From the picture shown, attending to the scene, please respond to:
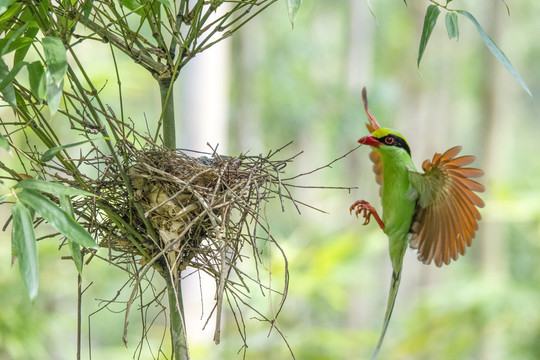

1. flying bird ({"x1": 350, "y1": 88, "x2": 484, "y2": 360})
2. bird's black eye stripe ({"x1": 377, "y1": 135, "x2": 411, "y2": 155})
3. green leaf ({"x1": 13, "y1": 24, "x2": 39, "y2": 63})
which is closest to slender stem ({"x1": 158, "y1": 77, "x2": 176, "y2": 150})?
green leaf ({"x1": 13, "y1": 24, "x2": 39, "y2": 63})

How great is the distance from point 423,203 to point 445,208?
0.31 feet

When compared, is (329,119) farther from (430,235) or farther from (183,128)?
(430,235)

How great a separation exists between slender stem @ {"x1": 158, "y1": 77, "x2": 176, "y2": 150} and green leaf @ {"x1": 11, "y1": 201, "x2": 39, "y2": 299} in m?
0.33

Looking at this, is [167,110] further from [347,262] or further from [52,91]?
[347,262]

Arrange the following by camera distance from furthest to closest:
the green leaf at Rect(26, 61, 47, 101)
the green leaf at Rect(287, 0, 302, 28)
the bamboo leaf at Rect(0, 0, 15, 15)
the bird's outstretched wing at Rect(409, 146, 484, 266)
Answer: the bird's outstretched wing at Rect(409, 146, 484, 266)
the green leaf at Rect(287, 0, 302, 28)
the green leaf at Rect(26, 61, 47, 101)
the bamboo leaf at Rect(0, 0, 15, 15)

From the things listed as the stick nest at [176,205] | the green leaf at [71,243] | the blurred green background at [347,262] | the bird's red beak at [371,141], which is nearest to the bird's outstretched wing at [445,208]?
the bird's red beak at [371,141]

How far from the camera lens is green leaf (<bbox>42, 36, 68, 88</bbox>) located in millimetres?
796

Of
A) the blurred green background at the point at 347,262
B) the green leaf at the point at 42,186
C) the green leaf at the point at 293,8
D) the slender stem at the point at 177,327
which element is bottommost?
the slender stem at the point at 177,327

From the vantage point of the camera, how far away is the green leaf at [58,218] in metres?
0.82

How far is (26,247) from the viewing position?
79 centimetres

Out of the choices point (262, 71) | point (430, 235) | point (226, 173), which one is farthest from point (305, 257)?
point (262, 71)

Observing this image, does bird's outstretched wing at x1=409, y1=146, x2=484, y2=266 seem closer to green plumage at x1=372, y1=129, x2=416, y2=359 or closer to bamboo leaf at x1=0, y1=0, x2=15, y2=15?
green plumage at x1=372, y1=129, x2=416, y2=359

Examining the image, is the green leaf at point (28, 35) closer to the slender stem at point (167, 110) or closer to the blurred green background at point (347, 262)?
the slender stem at point (167, 110)

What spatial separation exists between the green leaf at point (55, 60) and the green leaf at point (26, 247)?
0.17 metres
